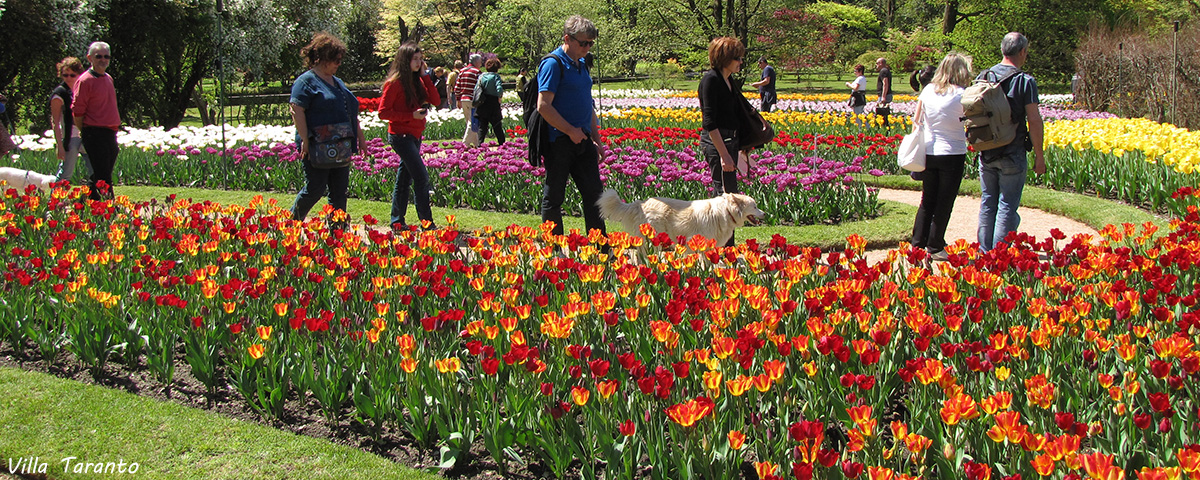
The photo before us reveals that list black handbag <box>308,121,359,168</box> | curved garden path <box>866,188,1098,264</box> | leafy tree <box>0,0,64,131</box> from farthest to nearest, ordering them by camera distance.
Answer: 1. leafy tree <box>0,0,64,131</box>
2. curved garden path <box>866,188,1098,264</box>
3. black handbag <box>308,121,359,168</box>

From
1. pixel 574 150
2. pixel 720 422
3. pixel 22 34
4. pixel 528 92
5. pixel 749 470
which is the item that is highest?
pixel 22 34

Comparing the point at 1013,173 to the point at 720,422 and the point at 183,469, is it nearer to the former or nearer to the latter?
the point at 720,422

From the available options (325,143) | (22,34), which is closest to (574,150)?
(325,143)

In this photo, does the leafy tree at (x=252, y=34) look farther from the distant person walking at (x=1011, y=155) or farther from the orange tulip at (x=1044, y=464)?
the orange tulip at (x=1044, y=464)

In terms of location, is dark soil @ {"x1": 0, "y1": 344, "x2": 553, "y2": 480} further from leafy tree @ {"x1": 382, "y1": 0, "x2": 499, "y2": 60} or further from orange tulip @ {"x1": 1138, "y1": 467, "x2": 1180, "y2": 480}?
leafy tree @ {"x1": 382, "y1": 0, "x2": 499, "y2": 60}

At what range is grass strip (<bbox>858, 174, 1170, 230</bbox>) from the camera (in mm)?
7688

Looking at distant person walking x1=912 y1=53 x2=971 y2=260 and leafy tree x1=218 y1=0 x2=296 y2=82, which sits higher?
leafy tree x1=218 y1=0 x2=296 y2=82

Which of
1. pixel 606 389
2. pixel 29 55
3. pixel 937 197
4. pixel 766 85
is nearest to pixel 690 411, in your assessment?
pixel 606 389

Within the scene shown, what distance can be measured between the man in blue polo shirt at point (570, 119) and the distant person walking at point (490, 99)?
693cm

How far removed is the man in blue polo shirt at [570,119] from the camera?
5.61m

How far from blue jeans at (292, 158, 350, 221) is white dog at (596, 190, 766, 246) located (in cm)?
216

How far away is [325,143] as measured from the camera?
21.1 feet

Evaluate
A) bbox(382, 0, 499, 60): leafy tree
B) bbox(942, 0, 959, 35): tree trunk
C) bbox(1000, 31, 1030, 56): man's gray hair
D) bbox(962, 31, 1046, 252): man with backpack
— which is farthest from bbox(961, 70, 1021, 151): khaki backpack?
bbox(382, 0, 499, 60): leafy tree

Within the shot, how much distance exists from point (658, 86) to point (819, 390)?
33343mm
